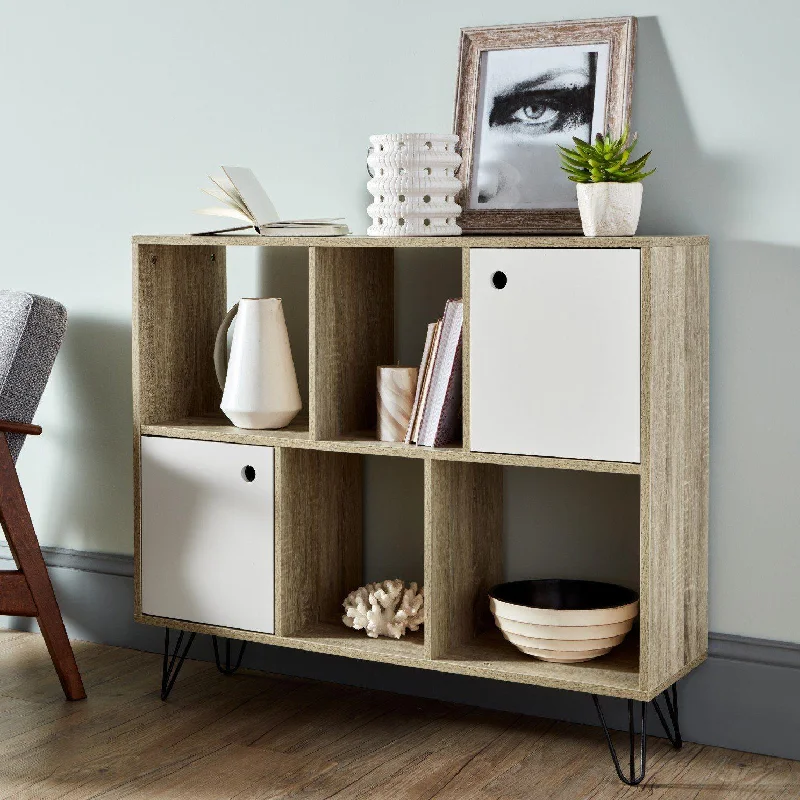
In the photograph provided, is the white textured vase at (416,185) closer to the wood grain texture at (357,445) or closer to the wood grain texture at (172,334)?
the wood grain texture at (357,445)

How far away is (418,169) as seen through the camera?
2.15 metres

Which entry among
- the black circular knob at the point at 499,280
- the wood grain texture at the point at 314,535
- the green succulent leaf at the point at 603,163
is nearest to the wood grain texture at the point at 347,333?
the wood grain texture at the point at 314,535

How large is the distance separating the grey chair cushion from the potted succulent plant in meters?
1.11

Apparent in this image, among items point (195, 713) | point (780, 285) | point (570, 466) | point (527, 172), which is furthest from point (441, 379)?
point (195, 713)

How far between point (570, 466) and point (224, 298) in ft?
3.13

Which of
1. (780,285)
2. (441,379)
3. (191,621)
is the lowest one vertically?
(191,621)

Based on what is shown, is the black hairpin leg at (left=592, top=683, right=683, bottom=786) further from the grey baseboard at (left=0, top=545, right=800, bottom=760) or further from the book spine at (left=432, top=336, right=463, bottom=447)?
the book spine at (left=432, top=336, right=463, bottom=447)

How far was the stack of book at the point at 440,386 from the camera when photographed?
82.7 inches

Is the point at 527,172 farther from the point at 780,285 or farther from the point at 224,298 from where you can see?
the point at 224,298

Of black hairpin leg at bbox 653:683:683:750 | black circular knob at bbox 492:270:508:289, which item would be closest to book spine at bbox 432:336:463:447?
black circular knob at bbox 492:270:508:289

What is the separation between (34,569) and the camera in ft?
7.95

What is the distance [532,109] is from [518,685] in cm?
109

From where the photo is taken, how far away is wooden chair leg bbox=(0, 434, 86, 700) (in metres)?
2.36

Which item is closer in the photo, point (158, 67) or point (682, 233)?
point (682, 233)
